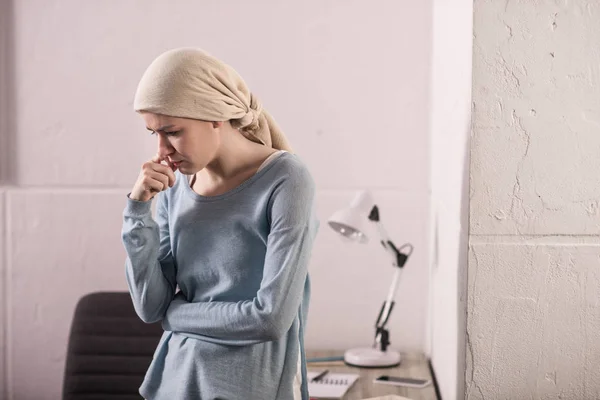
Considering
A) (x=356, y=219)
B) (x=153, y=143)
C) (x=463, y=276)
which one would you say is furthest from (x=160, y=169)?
(x=153, y=143)

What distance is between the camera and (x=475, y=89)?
70.0 inches

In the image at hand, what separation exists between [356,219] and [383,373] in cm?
53

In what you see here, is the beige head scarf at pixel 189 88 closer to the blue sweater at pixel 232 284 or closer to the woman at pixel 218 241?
the woman at pixel 218 241

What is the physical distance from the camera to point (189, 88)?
1544mm

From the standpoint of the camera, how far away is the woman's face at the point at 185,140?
1.57m

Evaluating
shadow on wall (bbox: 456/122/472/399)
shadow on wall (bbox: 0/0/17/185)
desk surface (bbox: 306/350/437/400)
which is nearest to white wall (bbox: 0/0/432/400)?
shadow on wall (bbox: 0/0/17/185)

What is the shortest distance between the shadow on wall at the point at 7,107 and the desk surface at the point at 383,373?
1326mm

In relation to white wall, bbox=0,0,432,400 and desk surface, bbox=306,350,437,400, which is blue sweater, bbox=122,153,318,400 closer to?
desk surface, bbox=306,350,437,400

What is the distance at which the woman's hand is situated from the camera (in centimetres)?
166

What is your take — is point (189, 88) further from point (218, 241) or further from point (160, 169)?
point (218, 241)

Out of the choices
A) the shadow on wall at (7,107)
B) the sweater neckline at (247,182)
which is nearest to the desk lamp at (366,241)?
the sweater neckline at (247,182)

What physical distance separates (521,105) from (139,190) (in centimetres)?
85

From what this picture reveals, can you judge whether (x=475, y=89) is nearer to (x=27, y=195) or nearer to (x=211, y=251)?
(x=211, y=251)

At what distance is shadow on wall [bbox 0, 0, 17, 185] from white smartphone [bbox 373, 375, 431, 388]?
1566mm
